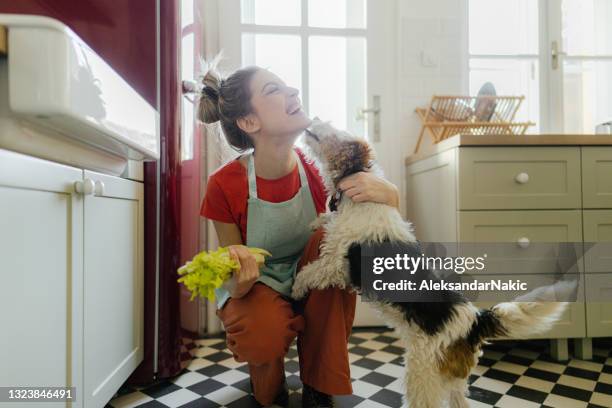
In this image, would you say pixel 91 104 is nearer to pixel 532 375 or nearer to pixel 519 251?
pixel 519 251

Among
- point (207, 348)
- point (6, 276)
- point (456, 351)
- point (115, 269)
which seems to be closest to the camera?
point (6, 276)

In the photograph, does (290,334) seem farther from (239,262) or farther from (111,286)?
(111,286)

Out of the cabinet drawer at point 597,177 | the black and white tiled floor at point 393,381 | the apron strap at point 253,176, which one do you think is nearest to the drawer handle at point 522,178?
the cabinet drawer at point 597,177

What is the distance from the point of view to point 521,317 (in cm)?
86

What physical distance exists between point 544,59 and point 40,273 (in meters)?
2.34

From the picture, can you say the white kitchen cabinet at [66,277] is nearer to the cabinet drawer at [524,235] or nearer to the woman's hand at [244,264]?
the woman's hand at [244,264]

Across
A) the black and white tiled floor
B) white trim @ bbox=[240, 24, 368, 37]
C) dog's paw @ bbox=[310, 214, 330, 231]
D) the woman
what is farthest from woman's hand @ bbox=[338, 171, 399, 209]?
white trim @ bbox=[240, 24, 368, 37]

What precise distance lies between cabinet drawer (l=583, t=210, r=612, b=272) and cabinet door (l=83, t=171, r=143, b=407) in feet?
5.24

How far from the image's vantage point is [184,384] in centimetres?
128

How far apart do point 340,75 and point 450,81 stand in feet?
1.84

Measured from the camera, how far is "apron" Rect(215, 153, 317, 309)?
113 centimetres

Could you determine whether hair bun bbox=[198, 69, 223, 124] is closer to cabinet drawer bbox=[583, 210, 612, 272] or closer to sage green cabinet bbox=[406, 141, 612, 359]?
sage green cabinet bbox=[406, 141, 612, 359]

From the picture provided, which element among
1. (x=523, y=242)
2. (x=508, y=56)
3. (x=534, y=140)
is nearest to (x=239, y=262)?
(x=523, y=242)

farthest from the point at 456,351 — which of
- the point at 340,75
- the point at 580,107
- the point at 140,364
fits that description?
the point at 580,107
